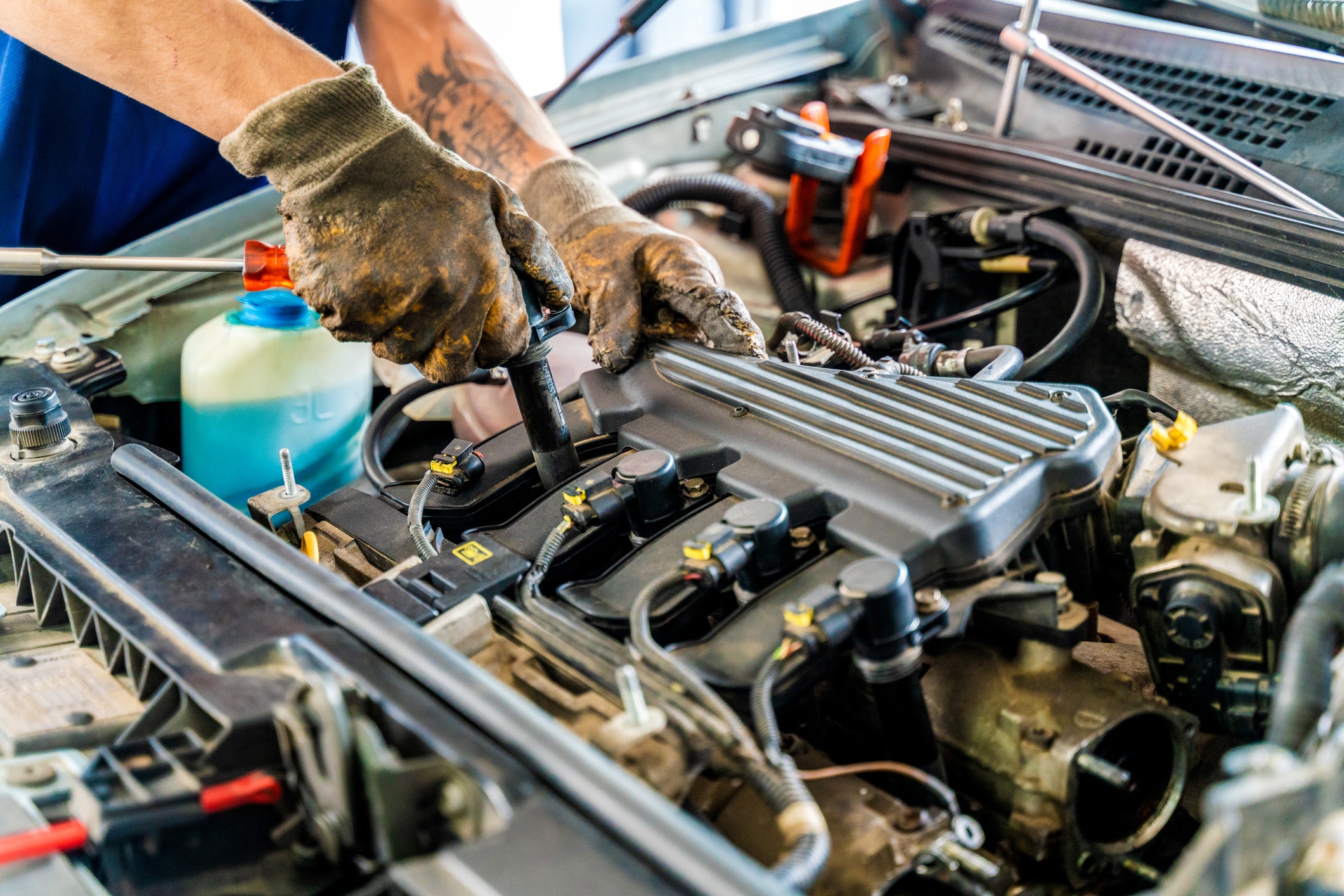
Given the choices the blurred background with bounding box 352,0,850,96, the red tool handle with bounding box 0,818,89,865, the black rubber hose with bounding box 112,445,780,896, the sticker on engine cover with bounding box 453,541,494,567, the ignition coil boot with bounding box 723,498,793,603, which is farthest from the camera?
the blurred background with bounding box 352,0,850,96

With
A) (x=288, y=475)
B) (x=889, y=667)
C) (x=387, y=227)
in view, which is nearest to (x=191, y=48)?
(x=387, y=227)

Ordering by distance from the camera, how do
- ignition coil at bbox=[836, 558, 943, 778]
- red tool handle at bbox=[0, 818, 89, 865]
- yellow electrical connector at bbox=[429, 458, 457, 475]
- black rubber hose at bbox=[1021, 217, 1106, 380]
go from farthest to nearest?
black rubber hose at bbox=[1021, 217, 1106, 380], yellow electrical connector at bbox=[429, 458, 457, 475], ignition coil at bbox=[836, 558, 943, 778], red tool handle at bbox=[0, 818, 89, 865]

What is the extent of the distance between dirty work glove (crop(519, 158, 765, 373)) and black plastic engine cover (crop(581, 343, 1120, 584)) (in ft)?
0.30

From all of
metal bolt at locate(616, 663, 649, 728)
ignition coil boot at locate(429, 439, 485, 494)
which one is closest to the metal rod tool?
ignition coil boot at locate(429, 439, 485, 494)

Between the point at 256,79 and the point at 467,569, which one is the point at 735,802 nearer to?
the point at 467,569

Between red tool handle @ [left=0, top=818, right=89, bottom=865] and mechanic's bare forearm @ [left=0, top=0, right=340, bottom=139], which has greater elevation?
mechanic's bare forearm @ [left=0, top=0, right=340, bottom=139]

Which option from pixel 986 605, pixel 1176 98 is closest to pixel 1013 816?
pixel 986 605

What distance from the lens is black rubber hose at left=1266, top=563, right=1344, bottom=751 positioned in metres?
0.82

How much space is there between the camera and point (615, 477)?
4.09 ft

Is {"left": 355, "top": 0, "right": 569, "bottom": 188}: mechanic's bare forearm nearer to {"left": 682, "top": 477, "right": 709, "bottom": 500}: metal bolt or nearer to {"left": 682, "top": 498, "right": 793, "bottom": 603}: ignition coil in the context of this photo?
{"left": 682, "top": 477, "right": 709, "bottom": 500}: metal bolt

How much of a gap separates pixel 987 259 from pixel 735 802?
1367 millimetres

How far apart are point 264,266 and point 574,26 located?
4337 mm

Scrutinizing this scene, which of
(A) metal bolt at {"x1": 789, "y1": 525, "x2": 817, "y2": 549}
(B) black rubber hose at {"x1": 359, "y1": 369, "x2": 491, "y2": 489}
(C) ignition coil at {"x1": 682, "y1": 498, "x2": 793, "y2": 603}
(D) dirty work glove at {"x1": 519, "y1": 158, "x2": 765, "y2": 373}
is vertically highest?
(D) dirty work glove at {"x1": 519, "y1": 158, "x2": 765, "y2": 373}

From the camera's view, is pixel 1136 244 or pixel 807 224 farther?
pixel 807 224
